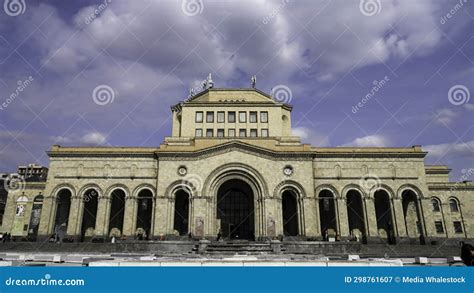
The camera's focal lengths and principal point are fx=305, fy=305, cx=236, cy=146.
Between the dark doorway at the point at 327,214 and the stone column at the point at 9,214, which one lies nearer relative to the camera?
the dark doorway at the point at 327,214

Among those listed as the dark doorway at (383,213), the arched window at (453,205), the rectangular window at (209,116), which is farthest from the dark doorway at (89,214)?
the arched window at (453,205)

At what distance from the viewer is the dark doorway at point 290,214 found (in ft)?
102

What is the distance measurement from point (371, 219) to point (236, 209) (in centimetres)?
1354

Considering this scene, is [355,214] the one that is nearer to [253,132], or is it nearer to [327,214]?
[327,214]

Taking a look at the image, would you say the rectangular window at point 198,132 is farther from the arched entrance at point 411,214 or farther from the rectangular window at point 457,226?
the rectangular window at point 457,226

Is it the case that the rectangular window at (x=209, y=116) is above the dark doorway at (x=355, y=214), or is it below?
above

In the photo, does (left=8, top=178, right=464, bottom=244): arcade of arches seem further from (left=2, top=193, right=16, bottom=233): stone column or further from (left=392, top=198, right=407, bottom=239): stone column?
(left=2, top=193, right=16, bottom=233): stone column

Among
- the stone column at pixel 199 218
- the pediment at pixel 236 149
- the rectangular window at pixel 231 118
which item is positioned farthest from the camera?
the rectangular window at pixel 231 118

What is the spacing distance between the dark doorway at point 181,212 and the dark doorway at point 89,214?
Answer: 28.1 ft

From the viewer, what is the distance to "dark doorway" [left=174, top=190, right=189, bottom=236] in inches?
1235

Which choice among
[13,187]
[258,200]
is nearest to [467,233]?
[258,200]

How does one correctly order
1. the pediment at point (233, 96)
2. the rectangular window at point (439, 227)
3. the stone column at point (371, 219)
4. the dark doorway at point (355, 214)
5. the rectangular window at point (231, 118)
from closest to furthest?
the stone column at point (371, 219), the dark doorway at point (355, 214), the rectangular window at point (439, 227), the rectangular window at point (231, 118), the pediment at point (233, 96)

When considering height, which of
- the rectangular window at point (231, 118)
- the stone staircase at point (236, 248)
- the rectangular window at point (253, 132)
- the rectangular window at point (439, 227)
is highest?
the rectangular window at point (231, 118)

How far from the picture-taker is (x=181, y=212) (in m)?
32.0
